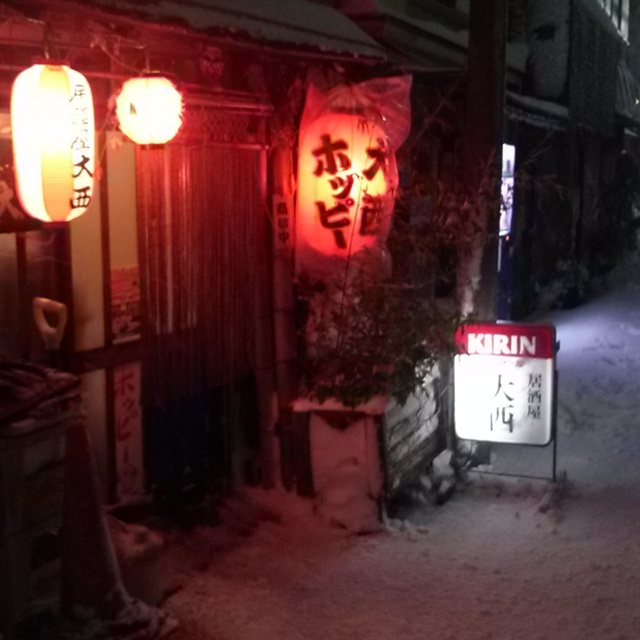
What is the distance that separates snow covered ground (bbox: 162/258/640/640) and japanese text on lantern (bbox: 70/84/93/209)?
2.98m

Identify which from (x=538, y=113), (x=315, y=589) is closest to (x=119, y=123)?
(x=315, y=589)

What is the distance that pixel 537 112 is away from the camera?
58.9 ft

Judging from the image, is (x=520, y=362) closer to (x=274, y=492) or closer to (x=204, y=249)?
(x=274, y=492)

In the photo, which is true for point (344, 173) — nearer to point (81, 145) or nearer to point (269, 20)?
point (269, 20)

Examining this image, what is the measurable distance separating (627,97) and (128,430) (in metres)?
23.4

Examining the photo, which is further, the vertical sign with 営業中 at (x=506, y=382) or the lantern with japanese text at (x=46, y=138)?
the vertical sign with 営業中 at (x=506, y=382)

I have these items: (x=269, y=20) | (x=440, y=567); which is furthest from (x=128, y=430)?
(x=269, y=20)

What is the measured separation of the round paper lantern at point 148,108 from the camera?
683 centimetres

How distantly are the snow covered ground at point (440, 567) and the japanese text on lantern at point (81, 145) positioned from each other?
2.98 m

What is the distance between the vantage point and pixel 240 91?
28.3 ft

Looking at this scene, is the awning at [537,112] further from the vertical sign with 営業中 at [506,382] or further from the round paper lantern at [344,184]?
the round paper lantern at [344,184]

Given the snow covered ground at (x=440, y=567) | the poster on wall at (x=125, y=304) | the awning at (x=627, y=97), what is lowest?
the snow covered ground at (x=440, y=567)

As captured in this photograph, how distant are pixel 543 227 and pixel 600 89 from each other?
387cm

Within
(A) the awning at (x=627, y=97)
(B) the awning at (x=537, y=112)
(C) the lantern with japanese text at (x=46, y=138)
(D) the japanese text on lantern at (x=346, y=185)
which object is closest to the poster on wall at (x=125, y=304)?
(C) the lantern with japanese text at (x=46, y=138)
